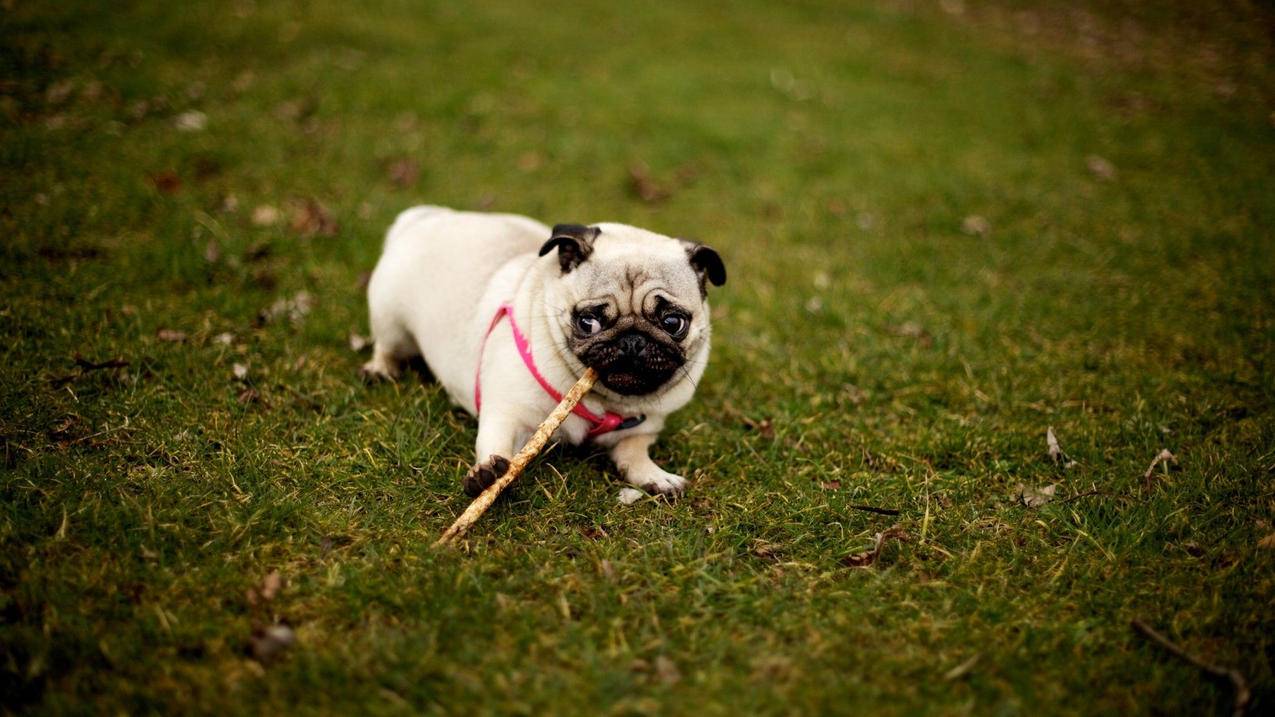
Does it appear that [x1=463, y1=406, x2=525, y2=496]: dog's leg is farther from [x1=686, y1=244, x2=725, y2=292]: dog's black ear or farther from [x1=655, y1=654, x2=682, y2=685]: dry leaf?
[x1=686, y1=244, x2=725, y2=292]: dog's black ear

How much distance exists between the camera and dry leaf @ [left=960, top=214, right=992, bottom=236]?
7047mm

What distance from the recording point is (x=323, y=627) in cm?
269

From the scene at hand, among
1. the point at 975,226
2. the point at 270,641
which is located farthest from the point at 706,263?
the point at 975,226

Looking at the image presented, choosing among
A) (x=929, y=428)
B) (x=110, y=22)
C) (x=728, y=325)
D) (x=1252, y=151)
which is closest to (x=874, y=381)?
(x=929, y=428)

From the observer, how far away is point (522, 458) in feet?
10.9

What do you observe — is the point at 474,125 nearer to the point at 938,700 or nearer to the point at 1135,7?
the point at 938,700

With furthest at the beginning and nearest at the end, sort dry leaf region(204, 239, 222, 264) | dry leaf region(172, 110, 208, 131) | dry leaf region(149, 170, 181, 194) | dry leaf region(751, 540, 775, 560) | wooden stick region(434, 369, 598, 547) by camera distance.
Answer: dry leaf region(172, 110, 208, 131) < dry leaf region(149, 170, 181, 194) < dry leaf region(204, 239, 222, 264) < dry leaf region(751, 540, 775, 560) < wooden stick region(434, 369, 598, 547)

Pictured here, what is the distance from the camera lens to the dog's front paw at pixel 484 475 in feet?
10.7

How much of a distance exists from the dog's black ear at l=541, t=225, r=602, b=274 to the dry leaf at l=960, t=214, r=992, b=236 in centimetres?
472

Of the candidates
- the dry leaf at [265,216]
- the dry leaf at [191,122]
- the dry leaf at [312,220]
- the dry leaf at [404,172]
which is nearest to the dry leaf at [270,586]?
the dry leaf at [312,220]

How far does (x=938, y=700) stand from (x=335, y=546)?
2368 millimetres

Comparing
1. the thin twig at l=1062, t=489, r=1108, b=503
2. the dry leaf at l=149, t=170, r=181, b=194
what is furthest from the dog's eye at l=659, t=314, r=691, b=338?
the dry leaf at l=149, t=170, r=181, b=194

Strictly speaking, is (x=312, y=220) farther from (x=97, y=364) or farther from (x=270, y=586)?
(x=270, y=586)

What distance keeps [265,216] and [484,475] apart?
4005mm
